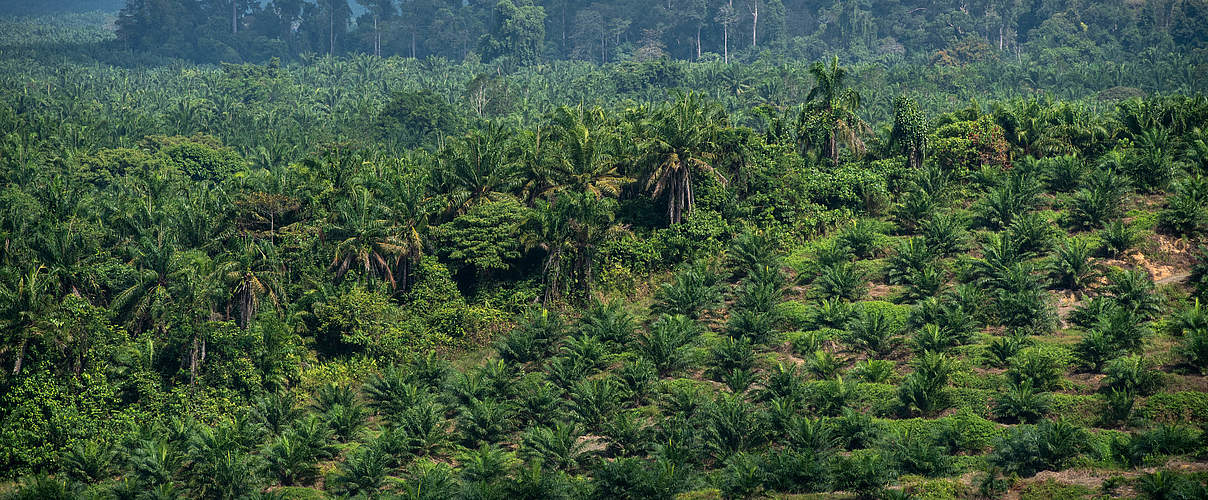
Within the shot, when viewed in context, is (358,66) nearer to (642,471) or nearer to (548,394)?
(548,394)

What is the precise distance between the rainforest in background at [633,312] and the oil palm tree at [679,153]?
0.45ft

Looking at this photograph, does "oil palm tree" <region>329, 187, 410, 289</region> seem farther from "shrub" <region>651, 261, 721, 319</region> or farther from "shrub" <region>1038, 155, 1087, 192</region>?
"shrub" <region>1038, 155, 1087, 192</region>

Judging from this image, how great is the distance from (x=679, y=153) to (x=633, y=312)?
7783 mm

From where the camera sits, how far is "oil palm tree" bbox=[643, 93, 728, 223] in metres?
47.1

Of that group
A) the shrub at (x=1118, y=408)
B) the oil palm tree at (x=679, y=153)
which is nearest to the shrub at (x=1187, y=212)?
the shrub at (x=1118, y=408)

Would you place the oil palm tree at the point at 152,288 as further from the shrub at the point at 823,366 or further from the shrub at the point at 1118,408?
the shrub at the point at 1118,408

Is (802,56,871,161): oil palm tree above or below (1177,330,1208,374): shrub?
above

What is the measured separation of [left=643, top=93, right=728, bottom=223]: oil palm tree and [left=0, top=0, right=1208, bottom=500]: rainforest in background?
138 millimetres

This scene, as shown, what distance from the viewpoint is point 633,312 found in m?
44.6

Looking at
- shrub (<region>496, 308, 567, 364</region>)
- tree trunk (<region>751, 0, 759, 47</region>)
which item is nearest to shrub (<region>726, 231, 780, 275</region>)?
shrub (<region>496, 308, 567, 364</region>)

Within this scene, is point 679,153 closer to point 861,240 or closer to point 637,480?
point 861,240

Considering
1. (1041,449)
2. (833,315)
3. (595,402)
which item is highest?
(833,315)

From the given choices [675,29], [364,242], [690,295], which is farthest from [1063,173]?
[675,29]

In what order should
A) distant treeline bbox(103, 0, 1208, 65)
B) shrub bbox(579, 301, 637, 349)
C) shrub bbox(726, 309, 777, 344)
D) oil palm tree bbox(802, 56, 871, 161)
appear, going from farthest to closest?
1. distant treeline bbox(103, 0, 1208, 65)
2. oil palm tree bbox(802, 56, 871, 161)
3. shrub bbox(579, 301, 637, 349)
4. shrub bbox(726, 309, 777, 344)
